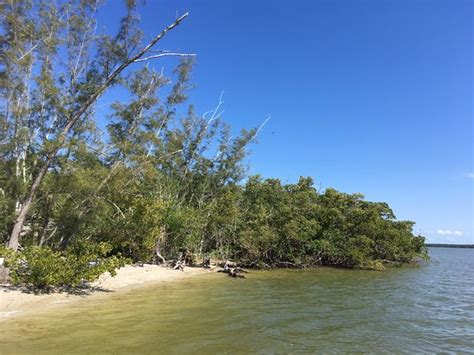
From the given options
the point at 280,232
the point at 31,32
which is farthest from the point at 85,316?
the point at 280,232

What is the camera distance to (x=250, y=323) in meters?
11.1

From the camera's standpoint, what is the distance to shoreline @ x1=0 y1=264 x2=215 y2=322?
35.3ft

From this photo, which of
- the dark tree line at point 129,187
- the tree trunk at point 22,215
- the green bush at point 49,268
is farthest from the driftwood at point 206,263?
the tree trunk at point 22,215

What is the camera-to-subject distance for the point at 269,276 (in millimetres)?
23703

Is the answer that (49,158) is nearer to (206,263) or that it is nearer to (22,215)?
(22,215)

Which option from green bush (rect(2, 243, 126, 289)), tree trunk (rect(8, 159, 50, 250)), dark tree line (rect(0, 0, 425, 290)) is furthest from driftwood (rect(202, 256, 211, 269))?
tree trunk (rect(8, 159, 50, 250))

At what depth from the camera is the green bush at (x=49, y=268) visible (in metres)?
12.0

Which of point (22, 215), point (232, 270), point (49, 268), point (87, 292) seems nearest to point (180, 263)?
point (232, 270)

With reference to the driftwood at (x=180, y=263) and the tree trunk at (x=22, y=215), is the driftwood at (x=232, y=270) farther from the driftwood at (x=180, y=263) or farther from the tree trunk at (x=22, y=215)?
the tree trunk at (x=22, y=215)

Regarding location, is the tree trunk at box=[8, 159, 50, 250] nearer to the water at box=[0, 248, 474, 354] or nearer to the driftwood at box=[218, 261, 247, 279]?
the water at box=[0, 248, 474, 354]

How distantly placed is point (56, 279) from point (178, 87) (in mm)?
17833

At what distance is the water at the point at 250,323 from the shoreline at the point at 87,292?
0.60m

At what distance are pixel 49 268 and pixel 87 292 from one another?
7.10 ft

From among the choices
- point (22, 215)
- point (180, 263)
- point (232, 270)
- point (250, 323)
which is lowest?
point (250, 323)
